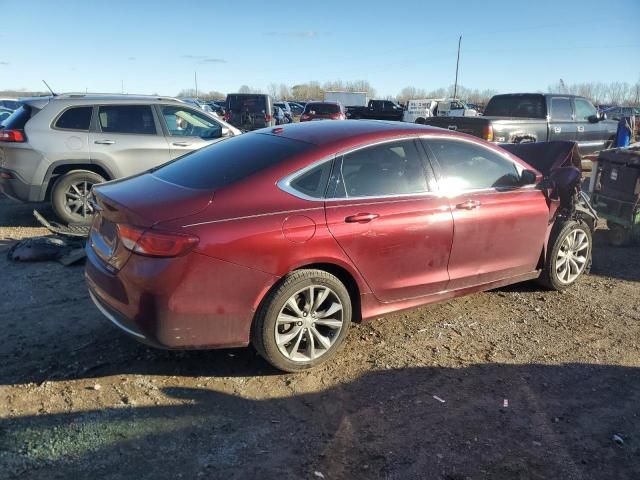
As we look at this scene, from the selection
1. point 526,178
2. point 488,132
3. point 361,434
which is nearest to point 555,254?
point 526,178

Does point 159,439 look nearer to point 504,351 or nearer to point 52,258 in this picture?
point 504,351

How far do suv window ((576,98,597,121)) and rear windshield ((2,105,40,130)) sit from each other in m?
11.3

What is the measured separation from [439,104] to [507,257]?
1199 inches

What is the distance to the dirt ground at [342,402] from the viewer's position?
2725 millimetres

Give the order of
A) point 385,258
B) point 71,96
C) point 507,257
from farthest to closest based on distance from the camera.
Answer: point 71,96 < point 507,257 < point 385,258

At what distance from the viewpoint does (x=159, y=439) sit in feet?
9.32

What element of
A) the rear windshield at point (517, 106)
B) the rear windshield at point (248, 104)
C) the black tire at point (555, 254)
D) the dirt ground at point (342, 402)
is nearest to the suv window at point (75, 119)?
the dirt ground at point (342, 402)

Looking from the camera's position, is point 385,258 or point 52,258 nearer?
point 385,258

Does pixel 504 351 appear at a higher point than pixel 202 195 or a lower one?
lower

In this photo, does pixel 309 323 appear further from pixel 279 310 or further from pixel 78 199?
pixel 78 199

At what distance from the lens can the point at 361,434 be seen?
298cm

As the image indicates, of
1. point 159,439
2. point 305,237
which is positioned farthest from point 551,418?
point 159,439

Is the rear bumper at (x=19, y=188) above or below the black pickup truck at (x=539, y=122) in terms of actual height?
below

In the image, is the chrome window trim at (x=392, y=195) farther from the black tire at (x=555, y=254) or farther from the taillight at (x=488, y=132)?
the taillight at (x=488, y=132)
